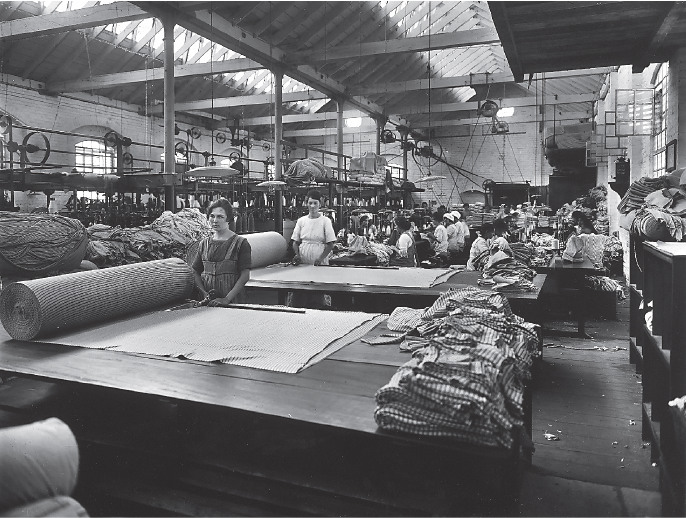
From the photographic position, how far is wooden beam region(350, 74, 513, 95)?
1391cm

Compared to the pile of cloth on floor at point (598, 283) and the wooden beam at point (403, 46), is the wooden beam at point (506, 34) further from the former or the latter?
the wooden beam at point (403, 46)

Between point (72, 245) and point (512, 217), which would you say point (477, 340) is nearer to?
point (72, 245)

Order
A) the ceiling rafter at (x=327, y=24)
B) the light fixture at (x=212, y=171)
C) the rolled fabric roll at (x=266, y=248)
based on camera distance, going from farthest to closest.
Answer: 1. the ceiling rafter at (x=327, y=24)
2. the rolled fabric roll at (x=266, y=248)
3. the light fixture at (x=212, y=171)

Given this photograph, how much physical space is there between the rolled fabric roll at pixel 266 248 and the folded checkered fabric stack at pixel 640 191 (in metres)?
3.69

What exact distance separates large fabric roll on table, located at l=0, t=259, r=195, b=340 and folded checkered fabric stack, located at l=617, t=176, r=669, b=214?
3315 millimetres

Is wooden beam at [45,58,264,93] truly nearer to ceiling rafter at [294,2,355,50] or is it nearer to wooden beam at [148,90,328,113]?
ceiling rafter at [294,2,355,50]

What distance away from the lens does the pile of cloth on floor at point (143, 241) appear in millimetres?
5594

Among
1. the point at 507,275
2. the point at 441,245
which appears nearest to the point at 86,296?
the point at 507,275

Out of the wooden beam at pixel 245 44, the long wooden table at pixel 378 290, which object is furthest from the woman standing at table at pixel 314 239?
the wooden beam at pixel 245 44

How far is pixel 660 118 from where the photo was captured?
7098 millimetres

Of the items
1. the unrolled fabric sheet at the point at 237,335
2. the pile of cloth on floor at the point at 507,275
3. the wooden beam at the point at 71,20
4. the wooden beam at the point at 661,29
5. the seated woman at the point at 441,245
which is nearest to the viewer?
the unrolled fabric sheet at the point at 237,335

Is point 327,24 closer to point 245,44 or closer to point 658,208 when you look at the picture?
point 245,44

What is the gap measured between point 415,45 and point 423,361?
10931mm

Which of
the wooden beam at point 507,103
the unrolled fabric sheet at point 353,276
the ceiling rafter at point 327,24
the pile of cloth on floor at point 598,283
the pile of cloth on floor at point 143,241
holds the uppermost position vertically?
the ceiling rafter at point 327,24
